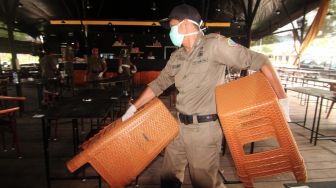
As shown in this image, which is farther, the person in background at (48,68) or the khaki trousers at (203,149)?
the person in background at (48,68)

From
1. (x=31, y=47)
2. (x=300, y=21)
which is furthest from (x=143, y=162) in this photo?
(x=31, y=47)

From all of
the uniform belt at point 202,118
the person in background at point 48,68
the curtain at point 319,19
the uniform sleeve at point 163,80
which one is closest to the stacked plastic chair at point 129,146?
the uniform belt at point 202,118

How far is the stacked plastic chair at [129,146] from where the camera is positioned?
5.72 ft

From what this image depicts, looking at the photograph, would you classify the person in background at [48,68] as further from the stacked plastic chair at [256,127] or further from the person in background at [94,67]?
the stacked plastic chair at [256,127]

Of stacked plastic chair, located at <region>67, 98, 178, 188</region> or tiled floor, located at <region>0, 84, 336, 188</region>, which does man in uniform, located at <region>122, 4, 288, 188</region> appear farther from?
tiled floor, located at <region>0, 84, 336, 188</region>

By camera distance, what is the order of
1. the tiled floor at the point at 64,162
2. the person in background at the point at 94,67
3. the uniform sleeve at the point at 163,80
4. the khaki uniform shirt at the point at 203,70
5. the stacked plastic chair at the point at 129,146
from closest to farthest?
the stacked plastic chair at the point at 129,146, the khaki uniform shirt at the point at 203,70, the uniform sleeve at the point at 163,80, the tiled floor at the point at 64,162, the person in background at the point at 94,67

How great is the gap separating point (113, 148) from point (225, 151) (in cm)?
307

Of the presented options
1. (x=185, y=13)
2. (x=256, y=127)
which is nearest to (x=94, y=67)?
(x=185, y=13)

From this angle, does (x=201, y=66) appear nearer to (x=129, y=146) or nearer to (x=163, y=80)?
(x=163, y=80)

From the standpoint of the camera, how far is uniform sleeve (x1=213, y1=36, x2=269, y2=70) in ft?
A: 5.93

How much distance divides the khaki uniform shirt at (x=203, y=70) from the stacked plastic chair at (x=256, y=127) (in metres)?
0.35

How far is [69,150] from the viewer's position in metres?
4.39

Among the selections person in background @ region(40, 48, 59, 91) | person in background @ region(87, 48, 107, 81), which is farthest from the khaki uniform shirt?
person in background @ region(87, 48, 107, 81)

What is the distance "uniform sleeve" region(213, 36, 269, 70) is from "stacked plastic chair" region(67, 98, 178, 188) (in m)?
0.66
